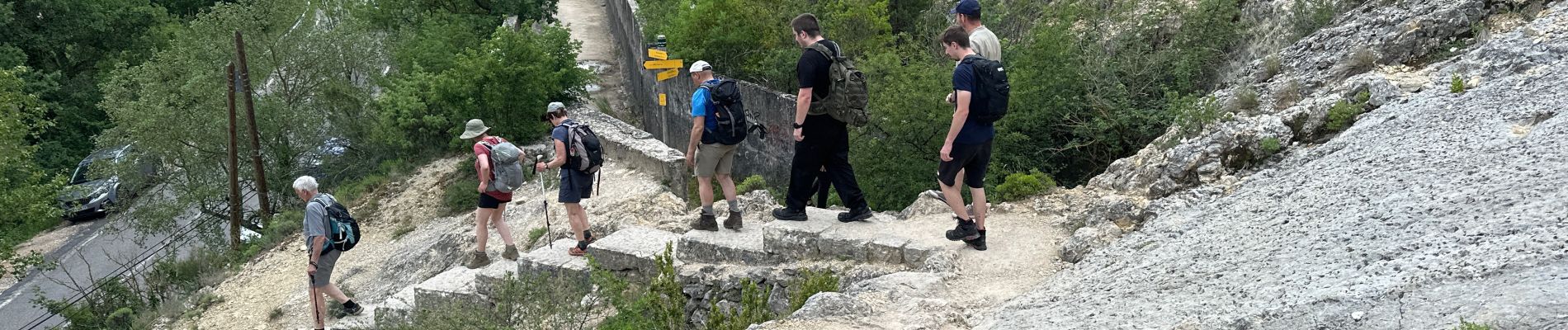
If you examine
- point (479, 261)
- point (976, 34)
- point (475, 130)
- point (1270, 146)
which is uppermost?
point (976, 34)

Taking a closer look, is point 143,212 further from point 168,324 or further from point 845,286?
point 845,286

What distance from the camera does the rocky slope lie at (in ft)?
14.4

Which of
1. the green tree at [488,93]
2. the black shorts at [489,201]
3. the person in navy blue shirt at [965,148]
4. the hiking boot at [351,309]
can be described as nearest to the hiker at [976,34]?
the person in navy blue shirt at [965,148]

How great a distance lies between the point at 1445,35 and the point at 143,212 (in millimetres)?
18898

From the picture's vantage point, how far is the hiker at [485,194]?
29.4 ft

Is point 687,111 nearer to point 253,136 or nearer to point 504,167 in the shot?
point 253,136

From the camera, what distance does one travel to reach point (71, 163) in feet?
104

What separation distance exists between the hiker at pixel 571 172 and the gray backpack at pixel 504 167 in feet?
0.73

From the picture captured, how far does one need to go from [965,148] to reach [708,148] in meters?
1.92

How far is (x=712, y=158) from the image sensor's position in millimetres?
7824

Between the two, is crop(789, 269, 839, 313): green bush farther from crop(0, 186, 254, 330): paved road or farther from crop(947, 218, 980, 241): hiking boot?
crop(0, 186, 254, 330): paved road

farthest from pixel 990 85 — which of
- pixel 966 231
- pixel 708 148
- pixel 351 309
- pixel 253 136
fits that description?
pixel 253 136

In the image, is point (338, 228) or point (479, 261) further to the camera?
point (479, 261)

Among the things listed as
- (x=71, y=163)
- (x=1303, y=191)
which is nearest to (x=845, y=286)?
(x=1303, y=191)
